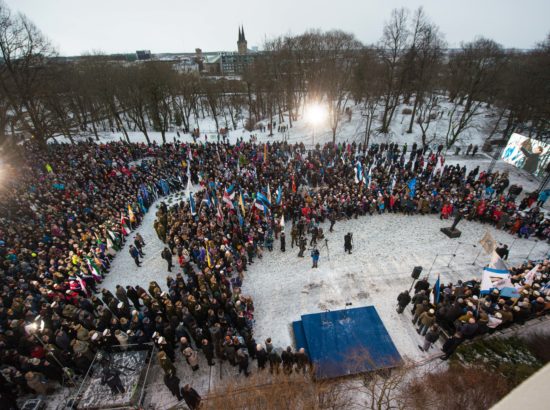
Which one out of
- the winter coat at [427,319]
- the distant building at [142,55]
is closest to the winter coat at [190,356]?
the winter coat at [427,319]

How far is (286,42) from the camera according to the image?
3916 cm

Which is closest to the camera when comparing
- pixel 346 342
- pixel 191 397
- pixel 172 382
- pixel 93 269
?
pixel 191 397

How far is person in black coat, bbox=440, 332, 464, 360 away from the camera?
9164 mm

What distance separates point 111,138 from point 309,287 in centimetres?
3771

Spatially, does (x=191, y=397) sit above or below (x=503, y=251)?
above

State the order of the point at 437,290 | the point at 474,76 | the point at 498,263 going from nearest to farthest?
the point at 498,263
the point at 437,290
the point at 474,76

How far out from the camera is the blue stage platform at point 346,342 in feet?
29.6

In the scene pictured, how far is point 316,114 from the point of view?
39344 mm

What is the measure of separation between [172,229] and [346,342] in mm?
9901

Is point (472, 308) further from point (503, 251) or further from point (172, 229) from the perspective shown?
point (172, 229)

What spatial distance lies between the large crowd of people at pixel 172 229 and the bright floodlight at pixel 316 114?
517 inches

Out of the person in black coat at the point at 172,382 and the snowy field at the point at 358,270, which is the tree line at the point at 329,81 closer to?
the snowy field at the point at 358,270

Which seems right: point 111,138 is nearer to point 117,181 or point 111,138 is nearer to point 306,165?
point 117,181

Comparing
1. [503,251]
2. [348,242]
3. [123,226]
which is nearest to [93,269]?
[123,226]
